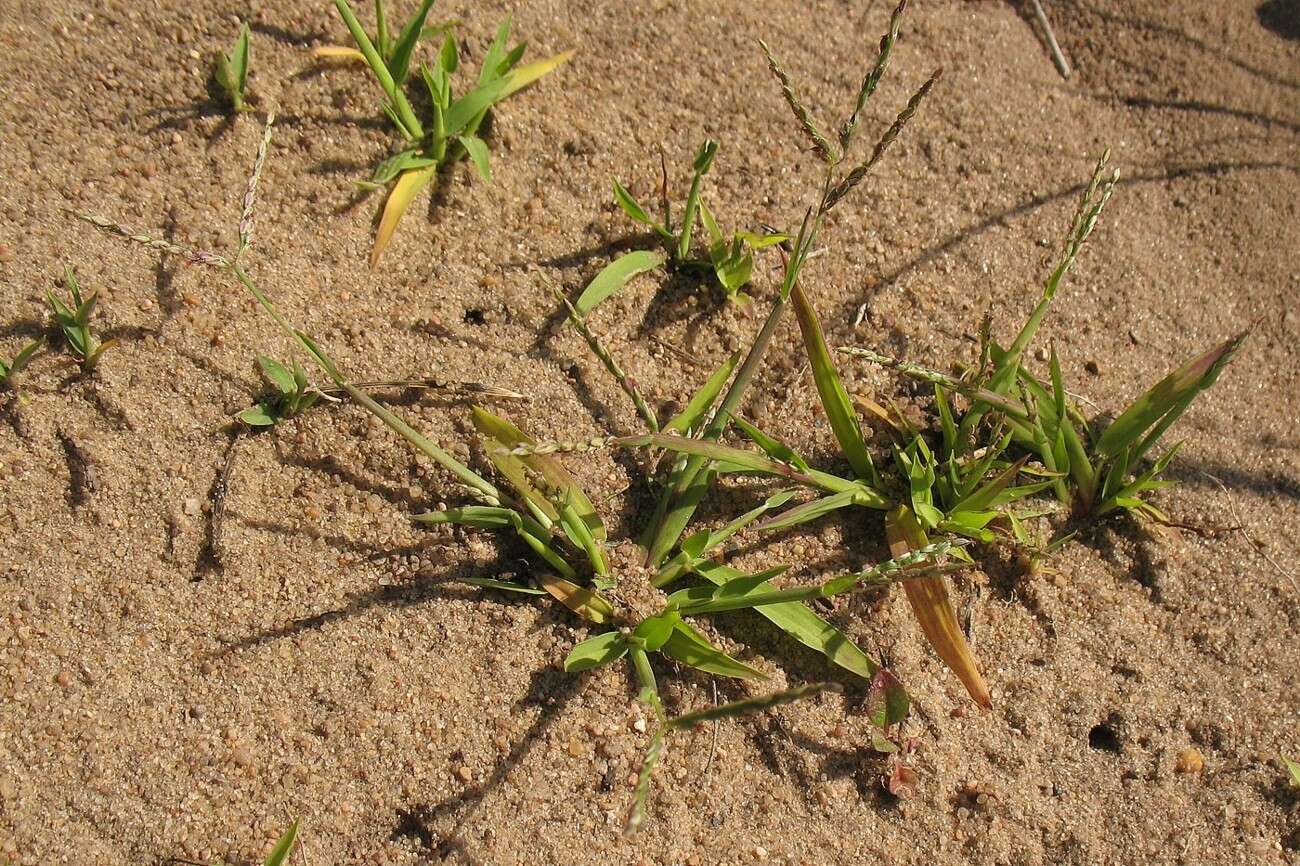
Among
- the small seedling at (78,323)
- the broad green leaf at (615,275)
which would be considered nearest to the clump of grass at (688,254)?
the broad green leaf at (615,275)

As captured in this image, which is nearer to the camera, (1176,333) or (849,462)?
(849,462)

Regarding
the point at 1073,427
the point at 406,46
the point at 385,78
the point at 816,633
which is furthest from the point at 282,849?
the point at 1073,427

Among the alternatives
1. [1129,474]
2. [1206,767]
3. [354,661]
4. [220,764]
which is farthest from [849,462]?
[220,764]

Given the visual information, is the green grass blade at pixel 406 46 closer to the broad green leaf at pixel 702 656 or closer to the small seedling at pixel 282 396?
the small seedling at pixel 282 396

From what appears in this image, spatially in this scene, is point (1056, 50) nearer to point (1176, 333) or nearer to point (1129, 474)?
point (1176, 333)

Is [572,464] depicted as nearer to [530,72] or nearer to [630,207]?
[630,207]
